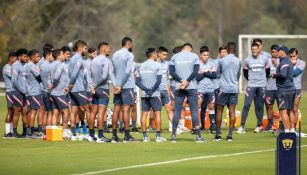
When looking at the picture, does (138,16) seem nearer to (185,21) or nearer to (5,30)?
(185,21)

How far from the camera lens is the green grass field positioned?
937 inches

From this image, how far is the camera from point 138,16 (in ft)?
318

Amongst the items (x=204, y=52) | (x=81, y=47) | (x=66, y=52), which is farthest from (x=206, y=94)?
(x=81, y=47)

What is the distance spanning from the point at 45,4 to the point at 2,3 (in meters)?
→ 3.19

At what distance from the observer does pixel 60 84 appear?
3127 cm

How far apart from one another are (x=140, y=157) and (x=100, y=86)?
4630 millimetres

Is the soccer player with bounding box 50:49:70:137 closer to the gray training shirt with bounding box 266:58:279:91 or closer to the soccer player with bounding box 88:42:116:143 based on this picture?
the soccer player with bounding box 88:42:116:143

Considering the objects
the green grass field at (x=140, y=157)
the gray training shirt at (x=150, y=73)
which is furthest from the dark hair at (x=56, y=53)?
the gray training shirt at (x=150, y=73)

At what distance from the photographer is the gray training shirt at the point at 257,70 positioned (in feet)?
112

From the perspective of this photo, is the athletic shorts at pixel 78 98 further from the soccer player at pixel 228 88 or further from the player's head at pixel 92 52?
the soccer player at pixel 228 88

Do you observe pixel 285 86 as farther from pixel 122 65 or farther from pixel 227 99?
pixel 122 65

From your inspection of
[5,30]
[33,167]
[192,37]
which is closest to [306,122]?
[33,167]

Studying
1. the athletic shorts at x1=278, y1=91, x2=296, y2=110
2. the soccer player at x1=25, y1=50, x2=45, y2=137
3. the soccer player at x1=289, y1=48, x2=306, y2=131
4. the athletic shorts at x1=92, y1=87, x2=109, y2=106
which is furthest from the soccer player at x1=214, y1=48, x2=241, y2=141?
the soccer player at x1=25, y1=50, x2=45, y2=137

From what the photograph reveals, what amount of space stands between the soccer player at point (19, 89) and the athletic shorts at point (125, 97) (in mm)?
2966
